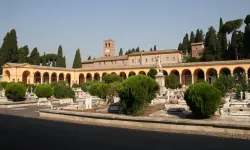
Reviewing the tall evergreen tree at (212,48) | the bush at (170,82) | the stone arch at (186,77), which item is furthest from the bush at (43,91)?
the tall evergreen tree at (212,48)

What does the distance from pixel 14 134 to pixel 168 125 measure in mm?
5844

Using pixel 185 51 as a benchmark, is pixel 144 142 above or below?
below

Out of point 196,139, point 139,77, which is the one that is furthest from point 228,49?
point 196,139

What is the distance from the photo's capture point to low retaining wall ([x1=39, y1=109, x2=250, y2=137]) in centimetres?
764

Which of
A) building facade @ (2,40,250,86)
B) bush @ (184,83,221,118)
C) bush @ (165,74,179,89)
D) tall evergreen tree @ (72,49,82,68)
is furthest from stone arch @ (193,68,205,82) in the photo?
tall evergreen tree @ (72,49,82,68)

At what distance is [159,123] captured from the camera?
901cm

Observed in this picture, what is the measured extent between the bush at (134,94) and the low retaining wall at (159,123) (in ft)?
5.17

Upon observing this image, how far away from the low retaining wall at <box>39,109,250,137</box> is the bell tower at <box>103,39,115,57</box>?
70237mm

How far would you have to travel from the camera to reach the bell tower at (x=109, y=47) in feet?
268

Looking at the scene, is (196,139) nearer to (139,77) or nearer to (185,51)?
(139,77)

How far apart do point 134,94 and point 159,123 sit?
2.48 m

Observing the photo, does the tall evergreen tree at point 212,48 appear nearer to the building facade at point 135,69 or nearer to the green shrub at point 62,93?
the building facade at point 135,69

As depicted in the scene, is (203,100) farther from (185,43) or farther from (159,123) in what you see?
(185,43)

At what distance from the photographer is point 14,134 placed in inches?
319
